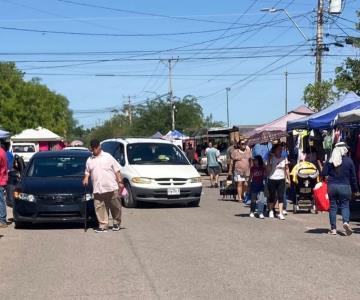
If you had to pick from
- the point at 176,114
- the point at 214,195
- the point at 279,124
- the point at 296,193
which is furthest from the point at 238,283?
the point at 176,114

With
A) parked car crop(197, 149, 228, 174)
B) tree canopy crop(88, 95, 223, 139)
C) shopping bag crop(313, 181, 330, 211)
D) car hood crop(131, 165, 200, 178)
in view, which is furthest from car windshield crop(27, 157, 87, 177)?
tree canopy crop(88, 95, 223, 139)

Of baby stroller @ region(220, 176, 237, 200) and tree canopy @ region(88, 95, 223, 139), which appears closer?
baby stroller @ region(220, 176, 237, 200)

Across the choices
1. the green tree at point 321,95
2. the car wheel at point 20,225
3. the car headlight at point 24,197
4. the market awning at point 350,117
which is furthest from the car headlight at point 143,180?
the green tree at point 321,95

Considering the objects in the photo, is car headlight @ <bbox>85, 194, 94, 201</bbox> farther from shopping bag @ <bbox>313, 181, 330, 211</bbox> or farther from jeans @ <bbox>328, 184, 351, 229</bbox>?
jeans @ <bbox>328, 184, 351, 229</bbox>

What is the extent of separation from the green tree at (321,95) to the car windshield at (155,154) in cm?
1054

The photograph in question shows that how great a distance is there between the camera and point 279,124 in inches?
1013

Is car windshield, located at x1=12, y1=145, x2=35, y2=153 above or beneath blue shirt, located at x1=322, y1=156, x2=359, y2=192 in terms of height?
above

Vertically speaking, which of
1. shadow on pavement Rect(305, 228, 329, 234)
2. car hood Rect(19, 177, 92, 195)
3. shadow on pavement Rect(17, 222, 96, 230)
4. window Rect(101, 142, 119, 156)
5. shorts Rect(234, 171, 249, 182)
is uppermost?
window Rect(101, 142, 119, 156)

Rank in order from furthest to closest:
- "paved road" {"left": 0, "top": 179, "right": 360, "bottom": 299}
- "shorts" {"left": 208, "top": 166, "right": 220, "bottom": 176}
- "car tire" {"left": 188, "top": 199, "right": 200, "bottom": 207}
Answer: "shorts" {"left": 208, "top": 166, "right": 220, "bottom": 176} < "car tire" {"left": 188, "top": 199, "right": 200, "bottom": 207} < "paved road" {"left": 0, "top": 179, "right": 360, "bottom": 299}

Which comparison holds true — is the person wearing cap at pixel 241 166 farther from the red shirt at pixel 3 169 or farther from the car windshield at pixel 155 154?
the red shirt at pixel 3 169

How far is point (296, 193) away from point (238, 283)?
27.3 ft

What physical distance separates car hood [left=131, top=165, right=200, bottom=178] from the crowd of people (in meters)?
1.69

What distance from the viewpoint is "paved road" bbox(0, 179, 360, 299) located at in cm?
746

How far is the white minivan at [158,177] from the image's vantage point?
1697 cm
